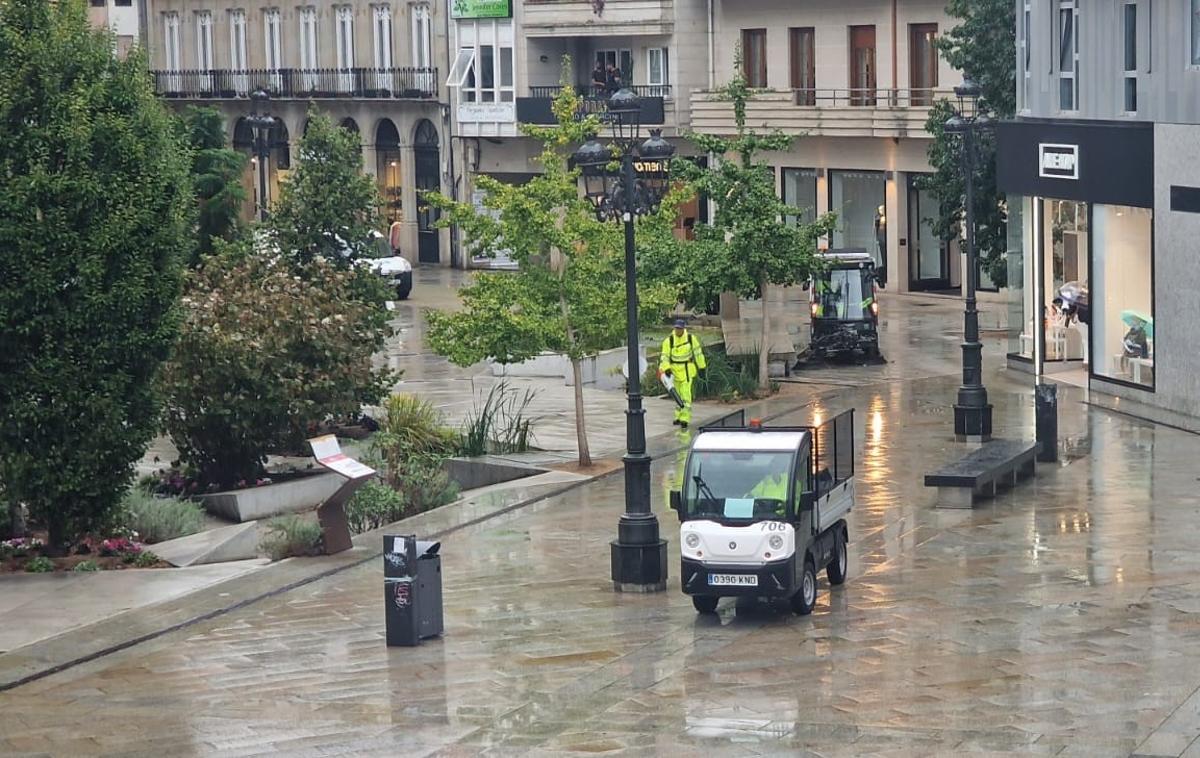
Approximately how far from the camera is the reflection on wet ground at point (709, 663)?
17.1 m

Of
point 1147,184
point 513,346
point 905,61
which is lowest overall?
point 513,346

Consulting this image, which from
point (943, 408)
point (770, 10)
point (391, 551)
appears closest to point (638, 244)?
point (943, 408)

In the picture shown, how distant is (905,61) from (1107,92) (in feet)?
67.6

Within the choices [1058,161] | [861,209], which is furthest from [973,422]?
[861,209]

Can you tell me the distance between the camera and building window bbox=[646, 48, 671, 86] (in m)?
62.7

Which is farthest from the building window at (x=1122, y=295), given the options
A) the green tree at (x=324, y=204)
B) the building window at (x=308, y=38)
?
the building window at (x=308, y=38)

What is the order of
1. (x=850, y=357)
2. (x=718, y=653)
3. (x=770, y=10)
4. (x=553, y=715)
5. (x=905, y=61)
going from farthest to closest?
(x=770, y=10) < (x=905, y=61) < (x=850, y=357) < (x=718, y=653) < (x=553, y=715)

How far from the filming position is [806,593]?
21047mm

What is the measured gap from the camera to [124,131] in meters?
24.7

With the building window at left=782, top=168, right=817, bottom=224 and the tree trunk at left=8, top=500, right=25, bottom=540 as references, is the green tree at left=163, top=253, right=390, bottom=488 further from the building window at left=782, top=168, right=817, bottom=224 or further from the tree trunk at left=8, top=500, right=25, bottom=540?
the building window at left=782, top=168, right=817, bottom=224

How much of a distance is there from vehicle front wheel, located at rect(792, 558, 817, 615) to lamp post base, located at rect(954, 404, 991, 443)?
36.8 feet

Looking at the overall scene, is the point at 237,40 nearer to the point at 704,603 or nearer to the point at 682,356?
the point at 682,356

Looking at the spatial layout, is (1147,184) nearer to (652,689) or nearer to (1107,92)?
(1107,92)

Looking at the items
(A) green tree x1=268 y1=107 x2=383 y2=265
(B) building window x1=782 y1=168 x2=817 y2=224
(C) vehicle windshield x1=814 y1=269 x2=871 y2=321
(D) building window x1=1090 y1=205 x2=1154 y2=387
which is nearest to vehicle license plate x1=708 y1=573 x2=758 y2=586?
(D) building window x1=1090 y1=205 x2=1154 y2=387
